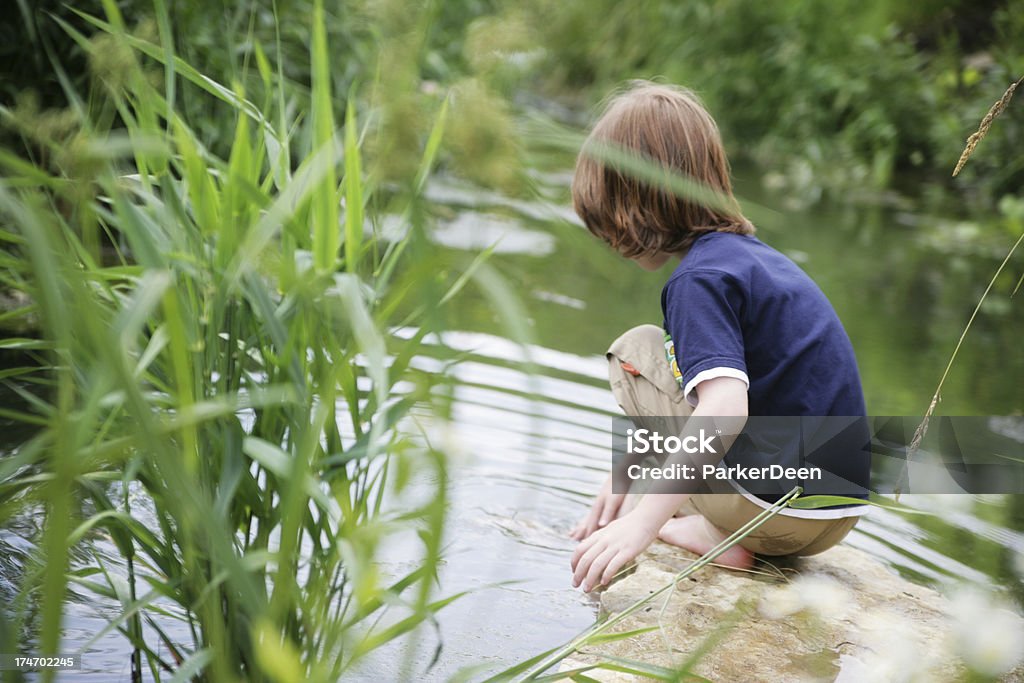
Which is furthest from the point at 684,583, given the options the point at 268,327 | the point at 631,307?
the point at 631,307

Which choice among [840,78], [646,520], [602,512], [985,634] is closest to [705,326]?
[646,520]

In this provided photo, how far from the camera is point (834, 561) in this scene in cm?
185

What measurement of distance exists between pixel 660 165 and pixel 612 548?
64cm

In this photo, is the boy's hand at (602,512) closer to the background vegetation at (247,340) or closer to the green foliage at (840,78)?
the background vegetation at (247,340)

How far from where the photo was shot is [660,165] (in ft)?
5.60

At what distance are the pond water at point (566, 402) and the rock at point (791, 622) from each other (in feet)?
0.32

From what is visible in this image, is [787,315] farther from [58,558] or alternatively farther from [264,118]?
[58,558]

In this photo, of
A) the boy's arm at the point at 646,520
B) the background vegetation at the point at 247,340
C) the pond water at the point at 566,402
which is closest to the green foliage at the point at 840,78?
the pond water at the point at 566,402

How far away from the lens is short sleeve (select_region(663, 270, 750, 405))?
1.49 metres

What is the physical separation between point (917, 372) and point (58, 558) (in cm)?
291

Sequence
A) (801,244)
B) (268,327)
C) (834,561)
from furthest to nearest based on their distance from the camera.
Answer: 1. (801,244)
2. (834,561)
3. (268,327)

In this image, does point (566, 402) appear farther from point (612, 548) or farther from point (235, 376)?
point (235, 376)

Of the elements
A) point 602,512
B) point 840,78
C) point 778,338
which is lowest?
point 602,512

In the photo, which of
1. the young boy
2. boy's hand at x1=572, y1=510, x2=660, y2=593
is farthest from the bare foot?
boy's hand at x1=572, y1=510, x2=660, y2=593
